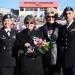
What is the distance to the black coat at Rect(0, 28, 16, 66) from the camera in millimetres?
6875

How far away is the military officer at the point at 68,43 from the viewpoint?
6715 mm

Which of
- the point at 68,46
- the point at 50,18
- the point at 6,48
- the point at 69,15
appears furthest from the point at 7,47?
the point at 69,15

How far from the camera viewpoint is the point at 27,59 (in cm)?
688

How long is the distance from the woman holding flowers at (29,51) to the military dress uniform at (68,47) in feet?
1.45

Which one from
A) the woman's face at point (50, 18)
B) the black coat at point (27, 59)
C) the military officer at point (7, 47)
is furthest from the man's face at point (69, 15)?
the military officer at point (7, 47)

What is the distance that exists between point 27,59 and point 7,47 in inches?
16.4

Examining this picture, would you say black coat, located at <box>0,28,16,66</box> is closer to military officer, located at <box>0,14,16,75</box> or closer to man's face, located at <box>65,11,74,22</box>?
military officer, located at <box>0,14,16,75</box>

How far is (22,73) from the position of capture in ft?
22.9

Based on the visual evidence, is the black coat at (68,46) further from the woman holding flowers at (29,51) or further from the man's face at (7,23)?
the man's face at (7,23)

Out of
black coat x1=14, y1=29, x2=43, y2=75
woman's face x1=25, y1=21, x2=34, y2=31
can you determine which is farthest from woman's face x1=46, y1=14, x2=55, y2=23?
black coat x1=14, y1=29, x2=43, y2=75

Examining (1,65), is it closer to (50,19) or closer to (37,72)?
(37,72)

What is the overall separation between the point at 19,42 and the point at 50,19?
0.72 metres

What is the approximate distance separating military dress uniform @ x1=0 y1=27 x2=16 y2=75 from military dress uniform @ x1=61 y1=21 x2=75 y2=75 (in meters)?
0.91

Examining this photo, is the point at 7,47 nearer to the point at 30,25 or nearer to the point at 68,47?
the point at 30,25
